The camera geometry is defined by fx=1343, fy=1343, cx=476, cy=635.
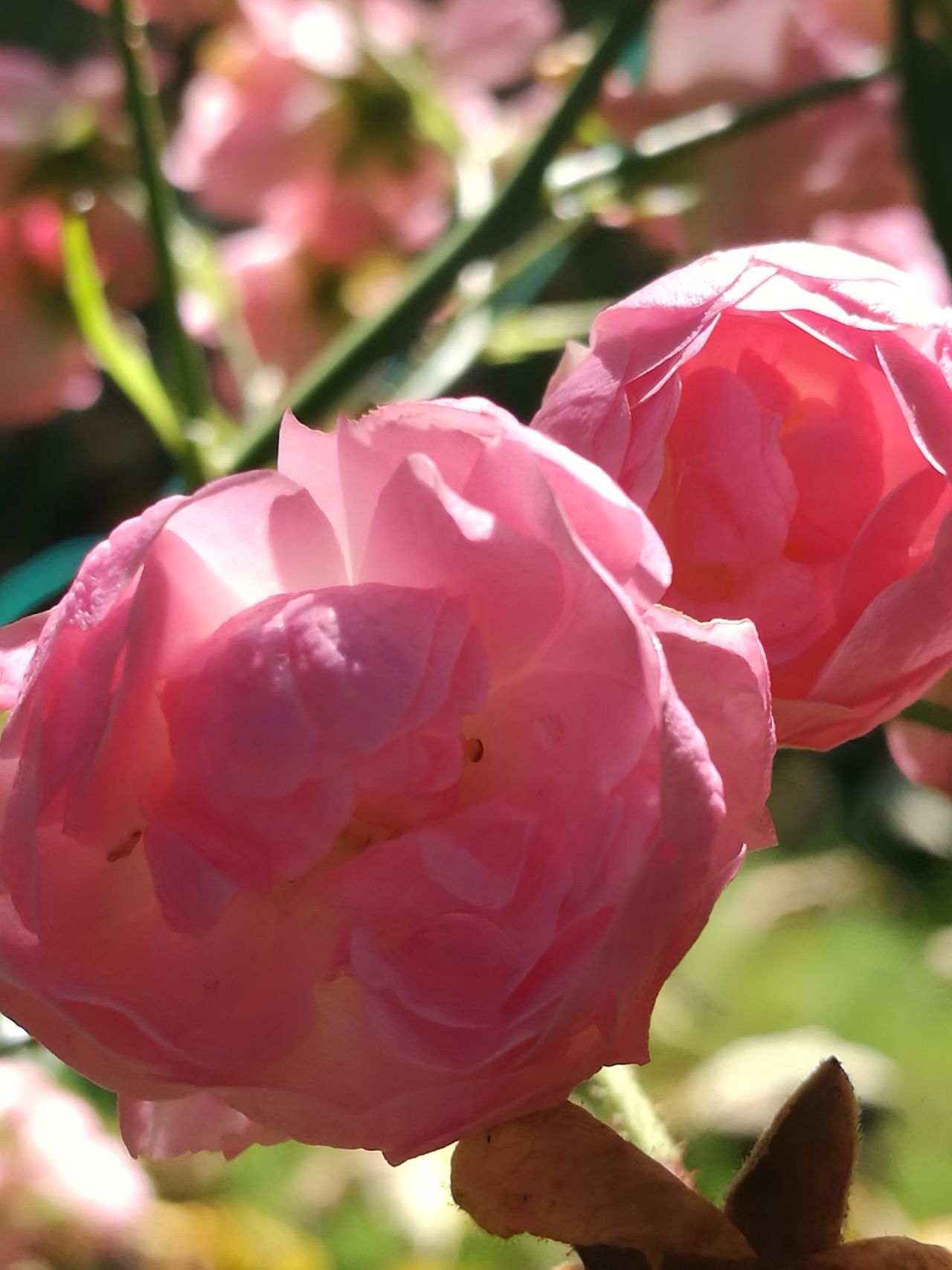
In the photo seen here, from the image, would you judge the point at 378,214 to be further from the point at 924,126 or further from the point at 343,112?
the point at 924,126

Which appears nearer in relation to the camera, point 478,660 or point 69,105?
point 478,660

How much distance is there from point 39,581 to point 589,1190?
0.67ft

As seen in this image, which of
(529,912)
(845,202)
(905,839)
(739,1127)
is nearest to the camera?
(529,912)

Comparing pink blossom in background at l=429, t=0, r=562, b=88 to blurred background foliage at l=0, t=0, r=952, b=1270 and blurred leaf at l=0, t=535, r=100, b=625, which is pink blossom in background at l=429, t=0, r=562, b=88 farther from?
blurred leaf at l=0, t=535, r=100, b=625

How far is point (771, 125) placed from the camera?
32 centimetres

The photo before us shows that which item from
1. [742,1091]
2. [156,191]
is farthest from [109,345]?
[742,1091]

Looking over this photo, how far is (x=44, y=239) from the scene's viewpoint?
1.17 feet

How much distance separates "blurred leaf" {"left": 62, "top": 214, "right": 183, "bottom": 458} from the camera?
0.93 feet

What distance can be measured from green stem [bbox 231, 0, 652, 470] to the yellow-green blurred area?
0.19m

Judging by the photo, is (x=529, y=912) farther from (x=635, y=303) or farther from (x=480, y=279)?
(x=480, y=279)

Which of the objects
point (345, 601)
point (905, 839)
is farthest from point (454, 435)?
point (905, 839)

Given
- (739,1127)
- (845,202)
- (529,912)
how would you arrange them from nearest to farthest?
1. (529,912)
2. (845,202)
3. (739,1127)

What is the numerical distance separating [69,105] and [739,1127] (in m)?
0.53

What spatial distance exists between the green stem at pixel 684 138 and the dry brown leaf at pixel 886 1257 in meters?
0.22
